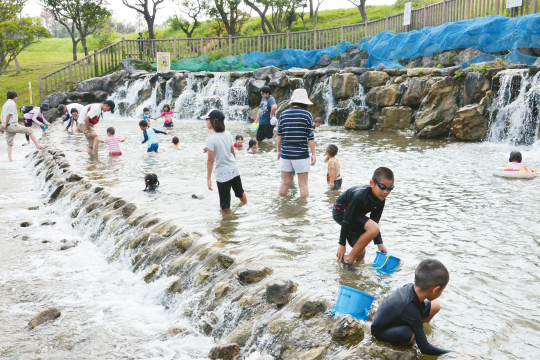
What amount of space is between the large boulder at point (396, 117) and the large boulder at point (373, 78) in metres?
1.38

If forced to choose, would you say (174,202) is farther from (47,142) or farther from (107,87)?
(107,87)

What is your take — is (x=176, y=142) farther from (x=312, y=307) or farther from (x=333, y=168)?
(x=312, y=307)

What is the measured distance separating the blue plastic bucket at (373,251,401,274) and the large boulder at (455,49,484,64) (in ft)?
50.2

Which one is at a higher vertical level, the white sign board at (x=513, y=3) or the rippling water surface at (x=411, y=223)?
the white sign board at (x=513, y=3)

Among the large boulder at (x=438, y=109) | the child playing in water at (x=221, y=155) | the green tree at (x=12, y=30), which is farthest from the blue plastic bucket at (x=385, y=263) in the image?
the green tree at (x=12, y=30)

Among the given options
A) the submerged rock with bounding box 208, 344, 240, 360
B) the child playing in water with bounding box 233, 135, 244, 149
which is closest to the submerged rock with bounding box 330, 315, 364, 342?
the submerged rock with bounding box 208, 344, 240, 360

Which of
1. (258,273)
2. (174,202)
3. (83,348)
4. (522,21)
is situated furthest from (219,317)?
Answer: (522,21)

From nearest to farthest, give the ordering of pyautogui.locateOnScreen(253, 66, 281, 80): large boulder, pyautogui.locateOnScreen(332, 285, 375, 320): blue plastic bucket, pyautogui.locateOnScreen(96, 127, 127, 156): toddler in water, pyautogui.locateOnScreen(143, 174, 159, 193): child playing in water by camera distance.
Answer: pyautogui.locateOnScreen(332, 285, 375, 320): blue plastic bucket < pyautogui.locateOnScreen(143, 174, 159, 193): child playing in water < pyautogui.locateOnScreen(96, 127, 127, 156): toddler in water < pyautogui.locateOnScreen(253, 66, 281, 80): large boulder

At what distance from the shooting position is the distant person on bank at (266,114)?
1249 cm

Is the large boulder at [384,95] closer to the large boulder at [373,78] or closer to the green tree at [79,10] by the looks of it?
the large boulder at [373,78]

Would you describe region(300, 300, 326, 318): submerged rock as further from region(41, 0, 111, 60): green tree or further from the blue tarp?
region(41, 0, 111, 60): green tree

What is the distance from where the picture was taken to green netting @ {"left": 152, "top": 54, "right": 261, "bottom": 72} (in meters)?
26.9

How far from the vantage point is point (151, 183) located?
860cm

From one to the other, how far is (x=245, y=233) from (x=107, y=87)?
75.9 feet
